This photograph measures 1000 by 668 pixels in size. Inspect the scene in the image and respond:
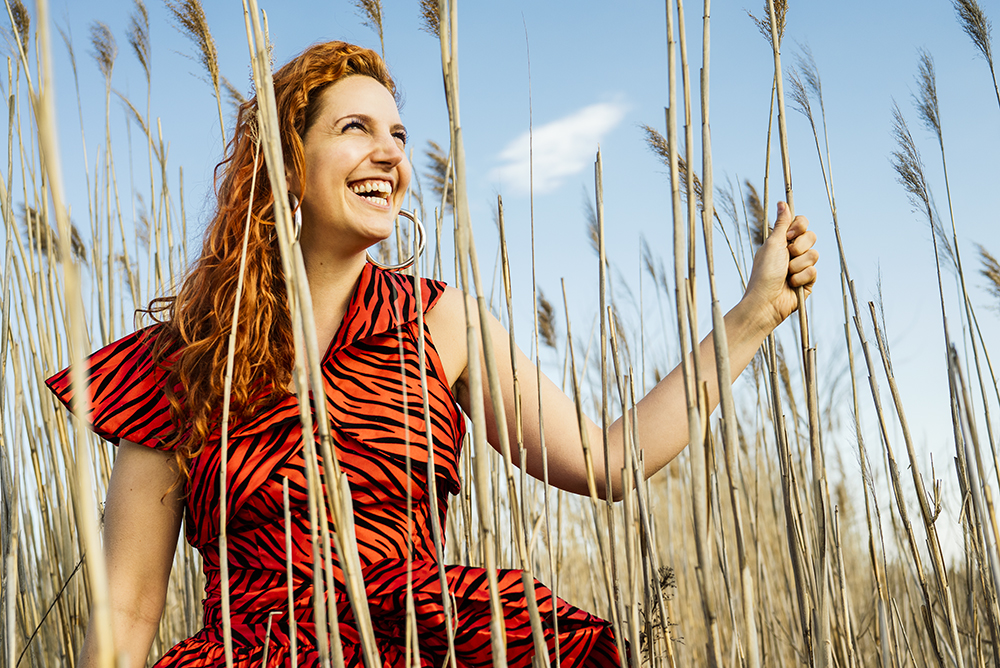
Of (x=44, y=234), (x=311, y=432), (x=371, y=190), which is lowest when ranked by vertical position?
(x=311, y=432)

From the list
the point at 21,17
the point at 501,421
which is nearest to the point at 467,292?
the point at 501,421

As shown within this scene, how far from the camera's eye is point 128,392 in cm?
114

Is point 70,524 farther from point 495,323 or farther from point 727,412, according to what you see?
point 727,412

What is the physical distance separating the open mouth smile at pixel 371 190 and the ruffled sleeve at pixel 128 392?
397 mm

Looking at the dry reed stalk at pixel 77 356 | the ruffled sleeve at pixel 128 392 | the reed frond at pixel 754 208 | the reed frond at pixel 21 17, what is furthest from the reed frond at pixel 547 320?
the dry reed stalk at pixel 77 356

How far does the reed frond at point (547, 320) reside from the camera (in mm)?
1836

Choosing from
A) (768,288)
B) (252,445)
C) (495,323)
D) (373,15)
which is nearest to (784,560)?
(495,323)

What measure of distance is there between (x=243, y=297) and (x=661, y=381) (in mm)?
621

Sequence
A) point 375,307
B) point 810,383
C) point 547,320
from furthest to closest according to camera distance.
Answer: point 547,320 < point 375,307 < point 810,383

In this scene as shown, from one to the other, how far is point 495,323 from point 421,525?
35 centimetres

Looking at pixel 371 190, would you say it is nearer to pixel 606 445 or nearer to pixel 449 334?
pixel 449 334

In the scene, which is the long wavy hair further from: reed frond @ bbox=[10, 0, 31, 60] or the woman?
reed frond @ bbox=[10, 0, 31, 60]

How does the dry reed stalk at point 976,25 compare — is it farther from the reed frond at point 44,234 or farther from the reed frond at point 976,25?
the reed frond at point 44,234

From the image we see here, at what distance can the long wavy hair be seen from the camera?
1.06 meters
